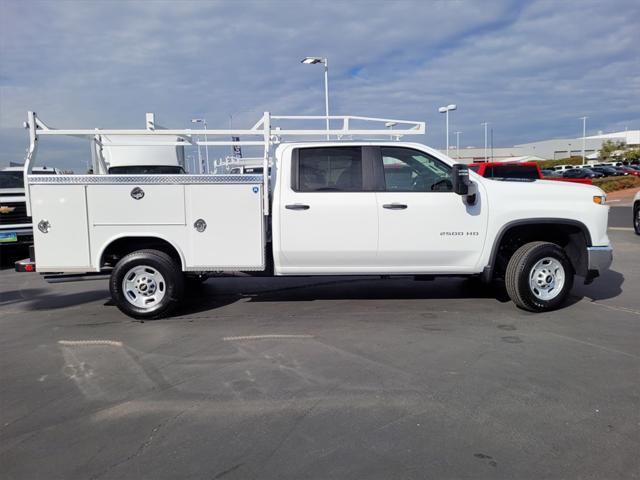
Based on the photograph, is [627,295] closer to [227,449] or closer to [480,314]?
[480,314]

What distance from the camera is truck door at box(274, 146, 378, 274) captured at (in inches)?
246

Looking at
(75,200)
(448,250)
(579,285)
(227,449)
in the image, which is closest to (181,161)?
(75,200)

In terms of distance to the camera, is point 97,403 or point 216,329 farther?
point 216,329

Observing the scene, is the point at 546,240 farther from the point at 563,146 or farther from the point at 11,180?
the point at 563,146

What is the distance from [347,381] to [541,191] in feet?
11.8

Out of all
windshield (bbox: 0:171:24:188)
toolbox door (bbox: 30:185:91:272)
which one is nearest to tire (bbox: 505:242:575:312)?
toolbox door (bbox: 30:185:91:272)

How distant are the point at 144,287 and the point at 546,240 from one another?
5103 mm

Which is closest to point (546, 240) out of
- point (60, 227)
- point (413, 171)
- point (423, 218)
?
point (423, 218)

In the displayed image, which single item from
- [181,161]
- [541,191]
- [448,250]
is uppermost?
[181,161]

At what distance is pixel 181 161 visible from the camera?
12.0 metres

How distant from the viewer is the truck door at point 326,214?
6238 mm

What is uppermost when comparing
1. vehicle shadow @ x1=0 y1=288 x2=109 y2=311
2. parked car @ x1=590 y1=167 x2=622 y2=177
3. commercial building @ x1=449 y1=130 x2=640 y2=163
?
commercial building @ x1=449 y1=130 x2=640 y2=163

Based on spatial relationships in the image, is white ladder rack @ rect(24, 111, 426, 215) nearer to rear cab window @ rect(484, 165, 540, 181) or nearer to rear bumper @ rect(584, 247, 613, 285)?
rear bumper @ rect(584, 247, 613, 285)

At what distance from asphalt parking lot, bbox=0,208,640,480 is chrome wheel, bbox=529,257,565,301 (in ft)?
0.92
